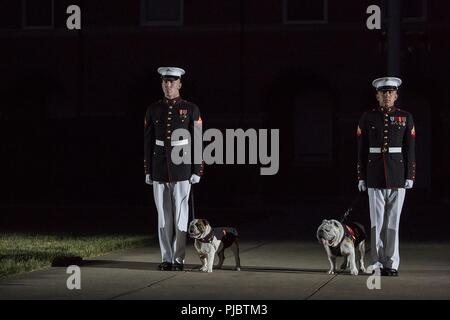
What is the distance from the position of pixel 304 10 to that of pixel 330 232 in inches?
836

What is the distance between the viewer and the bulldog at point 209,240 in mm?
12820

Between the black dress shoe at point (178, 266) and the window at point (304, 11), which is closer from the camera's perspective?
the black dress shoe at point (178, 266)

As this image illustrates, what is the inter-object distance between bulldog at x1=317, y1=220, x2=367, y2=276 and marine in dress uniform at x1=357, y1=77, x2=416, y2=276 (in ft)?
0.57

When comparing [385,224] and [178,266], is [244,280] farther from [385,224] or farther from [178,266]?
[385,224]

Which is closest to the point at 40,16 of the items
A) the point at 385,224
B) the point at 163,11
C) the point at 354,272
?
the point at 163,11

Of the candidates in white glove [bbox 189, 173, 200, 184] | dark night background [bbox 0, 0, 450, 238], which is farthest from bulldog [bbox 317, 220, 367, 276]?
dark night background [bbox 0, 0, 450, 238]

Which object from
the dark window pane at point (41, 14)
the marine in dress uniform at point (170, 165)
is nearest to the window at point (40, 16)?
the dark window pane at point (41, 14)

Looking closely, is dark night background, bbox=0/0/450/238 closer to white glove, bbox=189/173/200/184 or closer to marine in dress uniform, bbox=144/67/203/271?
marine in dress uniform, bbox=144/67/203/271

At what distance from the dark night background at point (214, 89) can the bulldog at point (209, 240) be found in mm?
18204

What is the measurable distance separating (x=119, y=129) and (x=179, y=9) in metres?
3.83

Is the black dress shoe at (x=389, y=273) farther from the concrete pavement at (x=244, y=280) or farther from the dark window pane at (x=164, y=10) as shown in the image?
the dark window pane at (x=164, y=10)

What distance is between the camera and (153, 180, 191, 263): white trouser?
1334 cm
